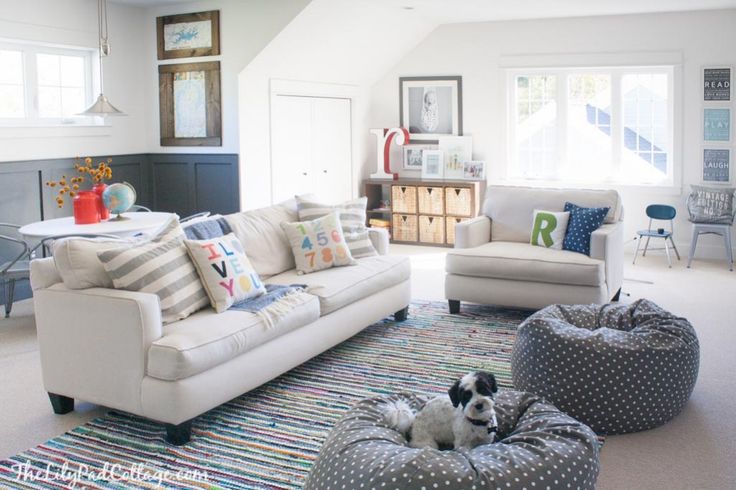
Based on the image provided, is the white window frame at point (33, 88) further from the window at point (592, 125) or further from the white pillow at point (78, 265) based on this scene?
the window at point (592, 125)

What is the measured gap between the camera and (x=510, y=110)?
8.62m

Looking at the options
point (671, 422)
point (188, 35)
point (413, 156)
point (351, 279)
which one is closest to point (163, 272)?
point (351, 279)

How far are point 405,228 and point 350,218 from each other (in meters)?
3.56

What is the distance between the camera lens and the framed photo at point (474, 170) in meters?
8.64

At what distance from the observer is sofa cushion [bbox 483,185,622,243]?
579cm

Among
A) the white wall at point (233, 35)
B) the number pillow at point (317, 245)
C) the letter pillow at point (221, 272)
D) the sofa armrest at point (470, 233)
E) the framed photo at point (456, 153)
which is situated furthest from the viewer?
the framed photo at point (456, 153)

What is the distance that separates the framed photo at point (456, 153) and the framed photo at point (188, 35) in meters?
2.87

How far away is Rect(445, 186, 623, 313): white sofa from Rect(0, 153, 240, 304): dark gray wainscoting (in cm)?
239

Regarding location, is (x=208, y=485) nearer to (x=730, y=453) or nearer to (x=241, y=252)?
(x=241, y=252)

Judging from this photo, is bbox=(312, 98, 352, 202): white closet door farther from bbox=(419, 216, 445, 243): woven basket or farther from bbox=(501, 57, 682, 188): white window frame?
bbox=(501, 57, 682, 188): white window frame

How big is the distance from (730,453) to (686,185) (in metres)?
5.11

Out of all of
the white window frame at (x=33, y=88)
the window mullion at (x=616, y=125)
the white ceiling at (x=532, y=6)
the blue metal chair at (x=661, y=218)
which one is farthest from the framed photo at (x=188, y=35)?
the blue metal chair at (x=661, y=218)

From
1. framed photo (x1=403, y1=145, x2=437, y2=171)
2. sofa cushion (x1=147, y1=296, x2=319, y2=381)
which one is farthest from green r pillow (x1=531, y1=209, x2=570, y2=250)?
framed photo (x1=403, y1=145, x2=437, y2=171)

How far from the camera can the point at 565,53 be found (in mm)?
8227
